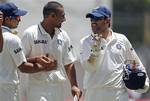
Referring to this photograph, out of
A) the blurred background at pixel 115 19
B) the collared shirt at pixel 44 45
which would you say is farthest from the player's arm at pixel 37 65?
the blurred background at pixel 115 19

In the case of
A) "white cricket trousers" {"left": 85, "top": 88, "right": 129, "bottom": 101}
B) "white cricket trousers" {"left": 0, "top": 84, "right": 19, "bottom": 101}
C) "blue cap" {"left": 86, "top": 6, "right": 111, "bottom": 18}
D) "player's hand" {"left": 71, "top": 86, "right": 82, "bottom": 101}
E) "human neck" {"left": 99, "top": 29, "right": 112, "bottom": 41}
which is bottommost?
"white cricket trousers" {"left": 85, "top": 88, "right": 129, "bottom": 101}

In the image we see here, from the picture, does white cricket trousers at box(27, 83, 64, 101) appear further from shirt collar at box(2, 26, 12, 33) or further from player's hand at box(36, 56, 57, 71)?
shirt collar at box(2, 26, 12, 33)

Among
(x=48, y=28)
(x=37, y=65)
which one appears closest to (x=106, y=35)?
(x=48, y=28)

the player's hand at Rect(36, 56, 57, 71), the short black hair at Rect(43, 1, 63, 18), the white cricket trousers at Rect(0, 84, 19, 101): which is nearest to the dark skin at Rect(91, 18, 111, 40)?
the short black hair at Rect(43, 1, 63, 18)

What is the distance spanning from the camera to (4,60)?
10492 mm

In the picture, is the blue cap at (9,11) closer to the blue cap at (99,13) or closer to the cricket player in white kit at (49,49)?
the cricket player in white kit at (49,49)

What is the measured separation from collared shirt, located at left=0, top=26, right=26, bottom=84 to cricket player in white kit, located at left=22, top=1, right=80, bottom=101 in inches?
14.4

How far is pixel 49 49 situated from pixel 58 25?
0.31 meters

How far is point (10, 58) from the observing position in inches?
415

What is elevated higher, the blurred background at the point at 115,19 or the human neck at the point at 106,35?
the human neck at the point at 106,35

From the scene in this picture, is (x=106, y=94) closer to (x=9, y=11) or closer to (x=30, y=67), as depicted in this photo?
(x=30, y=67)

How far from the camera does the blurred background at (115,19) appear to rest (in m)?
15.2

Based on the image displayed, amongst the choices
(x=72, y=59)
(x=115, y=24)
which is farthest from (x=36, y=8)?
(x=115, y=24)

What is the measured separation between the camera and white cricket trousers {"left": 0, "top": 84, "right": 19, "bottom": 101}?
10.5 metres
